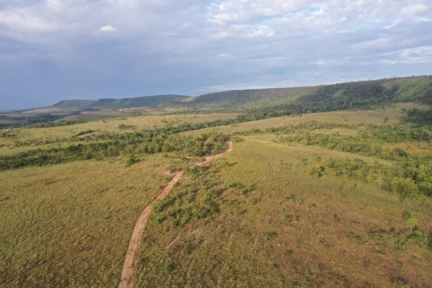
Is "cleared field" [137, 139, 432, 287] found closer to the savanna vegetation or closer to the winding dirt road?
the savanna vegetation

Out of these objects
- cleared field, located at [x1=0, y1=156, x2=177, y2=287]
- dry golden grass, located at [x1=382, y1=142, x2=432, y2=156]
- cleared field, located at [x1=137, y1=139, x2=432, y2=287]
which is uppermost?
cleared field, located at [x1=0, y1=156, x2=177, y2=287]

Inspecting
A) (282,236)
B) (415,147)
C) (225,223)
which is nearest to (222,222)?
(225,223)

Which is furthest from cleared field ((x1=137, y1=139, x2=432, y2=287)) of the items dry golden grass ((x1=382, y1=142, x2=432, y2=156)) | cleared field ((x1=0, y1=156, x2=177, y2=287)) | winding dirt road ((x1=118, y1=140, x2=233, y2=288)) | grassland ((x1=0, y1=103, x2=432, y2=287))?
dry golden grass ((x1=382, y1=142, x2=432, y2=156))

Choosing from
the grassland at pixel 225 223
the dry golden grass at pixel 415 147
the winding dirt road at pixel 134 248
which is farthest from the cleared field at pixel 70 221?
the dry golden grass at pixel 415 147

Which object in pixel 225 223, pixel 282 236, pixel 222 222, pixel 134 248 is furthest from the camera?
pixel 222 222

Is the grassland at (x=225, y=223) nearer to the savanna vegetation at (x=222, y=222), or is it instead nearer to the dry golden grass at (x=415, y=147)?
the savanna vegetation at (x=222, y=222)

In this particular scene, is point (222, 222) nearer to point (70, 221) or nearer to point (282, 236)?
point (282, 236)

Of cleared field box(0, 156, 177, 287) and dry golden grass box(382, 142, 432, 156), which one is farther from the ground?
cleared field box(0, 156, 177, 287)
